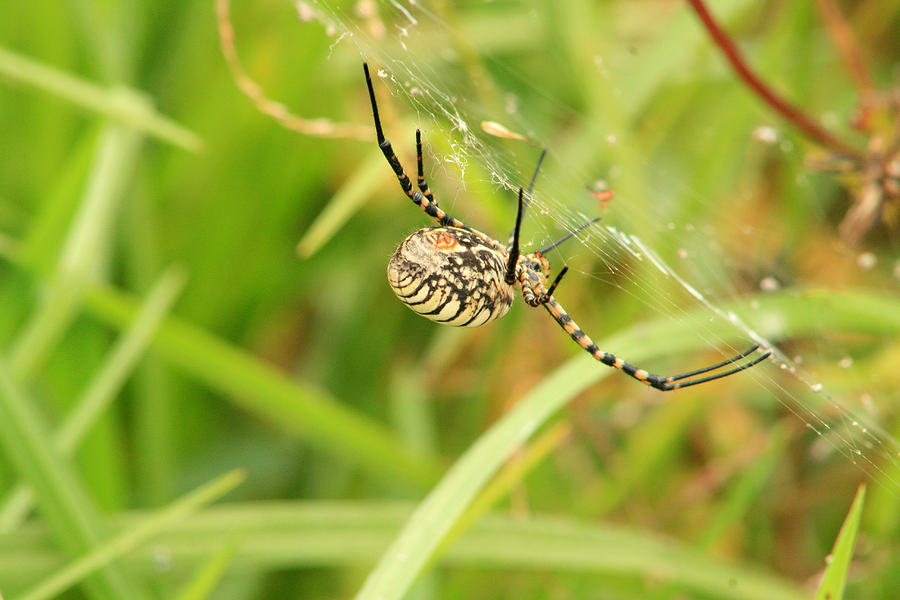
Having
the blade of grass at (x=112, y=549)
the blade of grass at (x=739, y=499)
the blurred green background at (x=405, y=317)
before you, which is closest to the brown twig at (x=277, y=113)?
the blurred green background at (x=405, y=317)

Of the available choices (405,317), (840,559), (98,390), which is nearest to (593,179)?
(405,317)

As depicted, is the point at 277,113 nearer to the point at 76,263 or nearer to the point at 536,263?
the point at 76,263

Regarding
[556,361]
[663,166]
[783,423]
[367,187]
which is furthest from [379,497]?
[663,166]

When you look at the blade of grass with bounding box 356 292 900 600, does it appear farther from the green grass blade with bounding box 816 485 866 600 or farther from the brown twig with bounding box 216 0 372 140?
the brown twig with bounding box 216 0 372 140

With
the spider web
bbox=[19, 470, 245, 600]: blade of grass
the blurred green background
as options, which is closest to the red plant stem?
the blurred green background

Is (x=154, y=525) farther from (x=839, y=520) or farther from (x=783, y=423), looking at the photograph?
(x=839, y=520)

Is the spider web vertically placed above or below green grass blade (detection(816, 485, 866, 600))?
above

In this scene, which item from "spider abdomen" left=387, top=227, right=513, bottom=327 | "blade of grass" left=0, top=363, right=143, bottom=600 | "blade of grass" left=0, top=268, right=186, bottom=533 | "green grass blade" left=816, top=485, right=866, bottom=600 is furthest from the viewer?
"blade of grass" left=0, top=268, right=186, bottom=533
